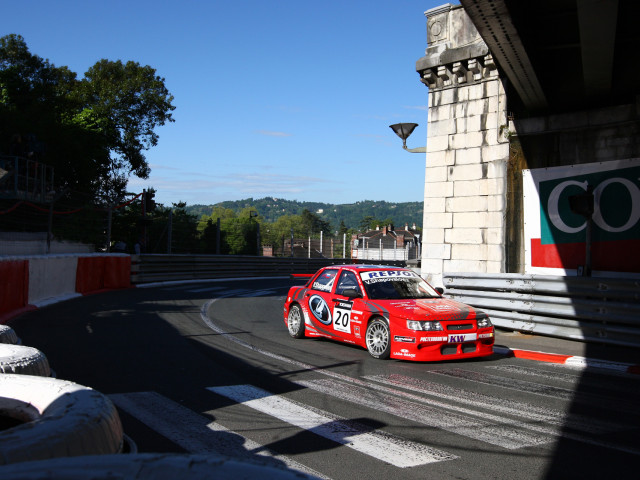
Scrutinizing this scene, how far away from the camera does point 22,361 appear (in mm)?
4613

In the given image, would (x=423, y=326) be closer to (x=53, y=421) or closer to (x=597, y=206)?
(x=597, y=206)

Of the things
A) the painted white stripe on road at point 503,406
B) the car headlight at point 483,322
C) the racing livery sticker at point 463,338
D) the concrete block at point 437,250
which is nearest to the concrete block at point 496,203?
the concrete block at point 437,250

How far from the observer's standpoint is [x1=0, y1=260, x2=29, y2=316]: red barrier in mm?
12461

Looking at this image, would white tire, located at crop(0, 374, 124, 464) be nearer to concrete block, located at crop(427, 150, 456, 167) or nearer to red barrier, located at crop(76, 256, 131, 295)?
concrete block, located at crop(427, 150, 456, 167)

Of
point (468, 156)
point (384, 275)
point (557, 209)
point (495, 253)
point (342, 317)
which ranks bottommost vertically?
point (342, 317)

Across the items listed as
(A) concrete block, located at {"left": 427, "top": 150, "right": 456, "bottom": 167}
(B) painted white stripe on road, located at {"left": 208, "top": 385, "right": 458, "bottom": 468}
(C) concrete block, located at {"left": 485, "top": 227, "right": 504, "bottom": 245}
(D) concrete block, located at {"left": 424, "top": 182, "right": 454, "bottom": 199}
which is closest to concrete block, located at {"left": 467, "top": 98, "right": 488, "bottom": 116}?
(A) concrete block, located at {"left": 427, "top": 150, "right": 456, "bottom": 167}

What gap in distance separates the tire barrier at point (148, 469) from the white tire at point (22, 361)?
2535 mm

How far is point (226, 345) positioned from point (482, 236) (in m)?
6.13

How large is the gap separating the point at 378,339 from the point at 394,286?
1.23 metres

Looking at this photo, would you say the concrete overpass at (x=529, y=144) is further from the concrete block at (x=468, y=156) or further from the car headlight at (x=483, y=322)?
the car headlight at (x=483, y=322)

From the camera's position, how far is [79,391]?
347 centimetres

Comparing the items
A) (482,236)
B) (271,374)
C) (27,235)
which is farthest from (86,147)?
(271,374)

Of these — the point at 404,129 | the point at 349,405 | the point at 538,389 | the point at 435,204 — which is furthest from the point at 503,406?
the point at 404,129

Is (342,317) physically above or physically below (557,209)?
below
